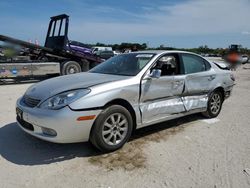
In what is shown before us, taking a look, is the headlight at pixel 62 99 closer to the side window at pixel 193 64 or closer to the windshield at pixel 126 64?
the windshield at pixel 126 64

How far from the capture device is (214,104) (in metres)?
5.74

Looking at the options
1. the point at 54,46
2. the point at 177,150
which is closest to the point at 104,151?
the point at 177,150

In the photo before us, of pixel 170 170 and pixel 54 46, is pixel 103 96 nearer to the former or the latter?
pixel 170 170

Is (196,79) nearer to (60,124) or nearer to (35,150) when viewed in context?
(60,124)

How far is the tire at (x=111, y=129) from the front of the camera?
3631 mm

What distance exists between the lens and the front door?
4172mm

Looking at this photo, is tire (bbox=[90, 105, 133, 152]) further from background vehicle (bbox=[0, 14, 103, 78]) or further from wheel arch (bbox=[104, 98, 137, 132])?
background vehicle (bbox=[0, 14, 103, 78])

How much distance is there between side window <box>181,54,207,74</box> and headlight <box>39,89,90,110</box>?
7.50ft

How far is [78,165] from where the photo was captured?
346 cm

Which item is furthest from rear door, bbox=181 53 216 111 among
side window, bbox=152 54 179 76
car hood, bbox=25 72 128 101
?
car hood, bbox=25 72 128 101

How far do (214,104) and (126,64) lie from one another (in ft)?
7.62

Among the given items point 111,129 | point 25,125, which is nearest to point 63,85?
Result: point 25,125

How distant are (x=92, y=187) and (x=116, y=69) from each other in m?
2.31

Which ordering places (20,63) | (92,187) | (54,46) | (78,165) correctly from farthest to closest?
(54,46)
(20,63)
(78,165)
(92,187)
